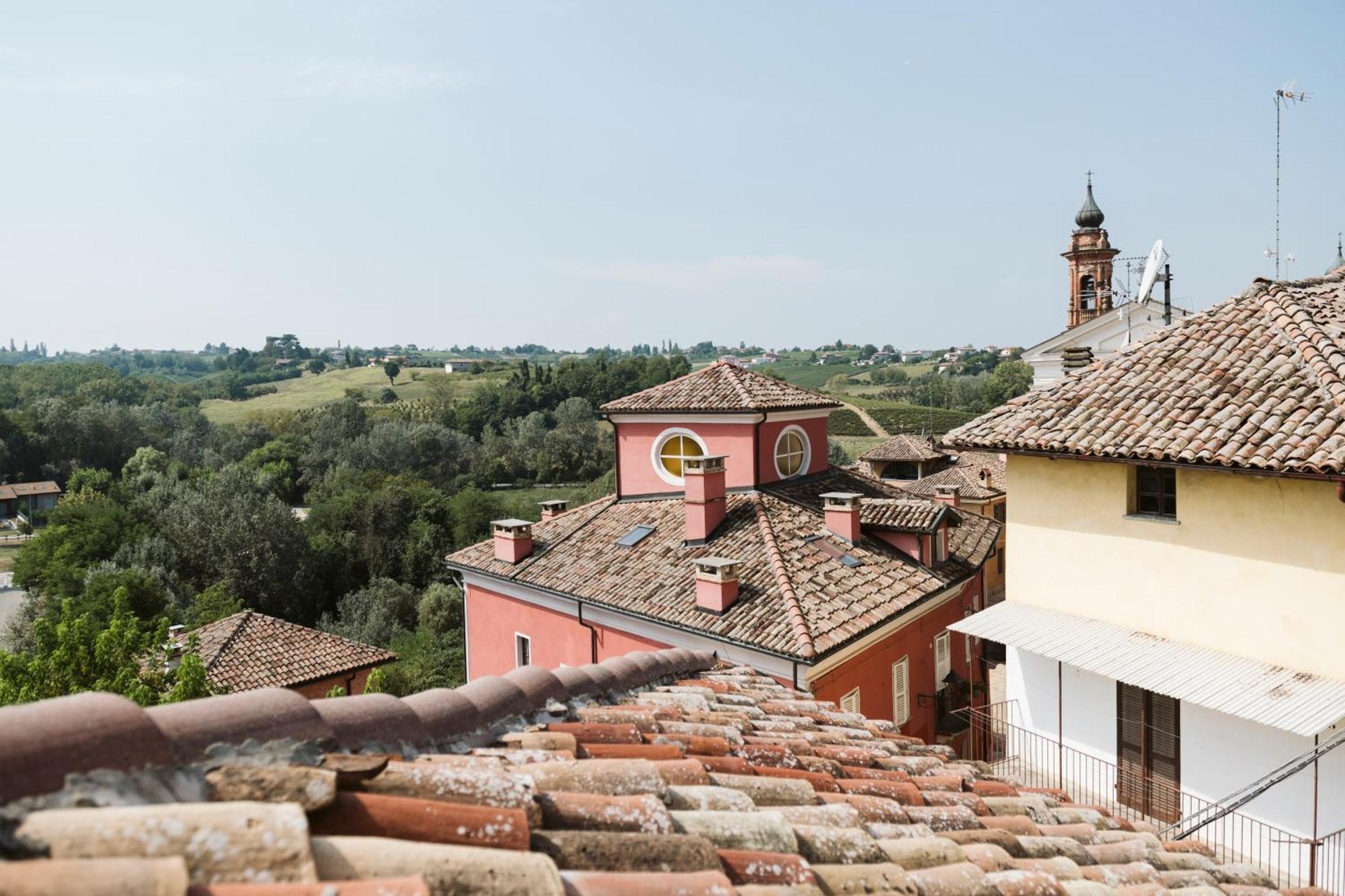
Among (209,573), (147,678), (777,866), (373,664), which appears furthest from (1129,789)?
(209,573)

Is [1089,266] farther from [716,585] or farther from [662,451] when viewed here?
[716,585]

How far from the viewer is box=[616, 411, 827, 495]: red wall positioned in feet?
56.6

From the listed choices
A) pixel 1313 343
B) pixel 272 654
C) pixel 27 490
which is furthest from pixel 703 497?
pixel 27 490

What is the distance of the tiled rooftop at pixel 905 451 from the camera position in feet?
122

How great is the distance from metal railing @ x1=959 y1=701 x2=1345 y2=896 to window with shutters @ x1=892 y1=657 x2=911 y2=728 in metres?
1.61

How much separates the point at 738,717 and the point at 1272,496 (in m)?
7.32

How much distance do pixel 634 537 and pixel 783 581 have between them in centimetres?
411

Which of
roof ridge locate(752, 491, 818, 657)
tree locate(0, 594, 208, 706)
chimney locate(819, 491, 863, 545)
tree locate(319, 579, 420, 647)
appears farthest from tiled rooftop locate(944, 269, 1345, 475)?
tree locate(319, 579, 420, 647)

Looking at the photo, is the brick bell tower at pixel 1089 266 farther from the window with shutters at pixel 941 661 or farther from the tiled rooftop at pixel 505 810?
the tiled rooftop at pixel 505 810

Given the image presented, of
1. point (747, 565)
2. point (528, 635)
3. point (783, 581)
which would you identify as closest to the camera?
point (783, 581)

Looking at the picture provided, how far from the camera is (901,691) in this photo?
1434 centimetres

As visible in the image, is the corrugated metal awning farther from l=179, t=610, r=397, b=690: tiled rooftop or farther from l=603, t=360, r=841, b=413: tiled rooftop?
l=179, t=610, r=397, b=690: tiled rooftop

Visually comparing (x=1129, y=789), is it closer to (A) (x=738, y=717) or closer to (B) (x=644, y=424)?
(A) (x=738, y=717)

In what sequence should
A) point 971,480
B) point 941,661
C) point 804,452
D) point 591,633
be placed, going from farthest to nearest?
point 971,480, point 804,452, point 941,661, point 591,633
